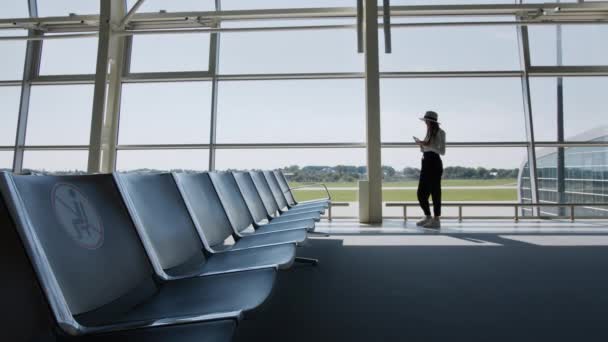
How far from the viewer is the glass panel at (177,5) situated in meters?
6.54

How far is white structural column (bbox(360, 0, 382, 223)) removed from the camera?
5578 mm

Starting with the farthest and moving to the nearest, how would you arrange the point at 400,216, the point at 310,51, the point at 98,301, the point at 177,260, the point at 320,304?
the point at 310,51
the point at 400,216
the point at 320,304
the point at 177,260
the point at 98,301

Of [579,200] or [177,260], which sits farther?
[579,200]

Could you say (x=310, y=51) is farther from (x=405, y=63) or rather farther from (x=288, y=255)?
(x=288, y=255)

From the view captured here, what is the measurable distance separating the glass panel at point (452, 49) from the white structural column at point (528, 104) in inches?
3.8

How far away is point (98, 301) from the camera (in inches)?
41.1

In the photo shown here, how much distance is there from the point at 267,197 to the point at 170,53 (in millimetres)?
4487

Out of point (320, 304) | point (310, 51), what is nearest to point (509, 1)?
point (310, 51)

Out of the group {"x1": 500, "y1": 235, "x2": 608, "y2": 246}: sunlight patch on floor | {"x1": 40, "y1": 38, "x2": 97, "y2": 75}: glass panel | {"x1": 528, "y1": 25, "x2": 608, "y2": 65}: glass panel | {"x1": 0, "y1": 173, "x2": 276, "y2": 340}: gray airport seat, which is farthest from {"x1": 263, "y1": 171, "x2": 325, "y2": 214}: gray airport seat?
{"x1": 528, "y1": 25, "x2": 608, "y2": 65}: glass panel

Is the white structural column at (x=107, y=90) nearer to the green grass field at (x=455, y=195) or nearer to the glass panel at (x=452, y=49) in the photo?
the green grass field at (x=455, y=195)

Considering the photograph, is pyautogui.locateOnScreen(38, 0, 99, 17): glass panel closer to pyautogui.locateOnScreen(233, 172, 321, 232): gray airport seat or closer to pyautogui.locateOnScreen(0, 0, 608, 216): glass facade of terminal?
pyautogui.locateOnScreen(0, 0, 608, 216): glass facade of terminal

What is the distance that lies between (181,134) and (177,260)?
16.8 ft

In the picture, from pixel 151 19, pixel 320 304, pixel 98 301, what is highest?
pixel 151 19

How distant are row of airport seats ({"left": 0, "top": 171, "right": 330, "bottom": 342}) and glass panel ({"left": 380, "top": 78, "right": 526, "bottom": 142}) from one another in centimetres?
458
